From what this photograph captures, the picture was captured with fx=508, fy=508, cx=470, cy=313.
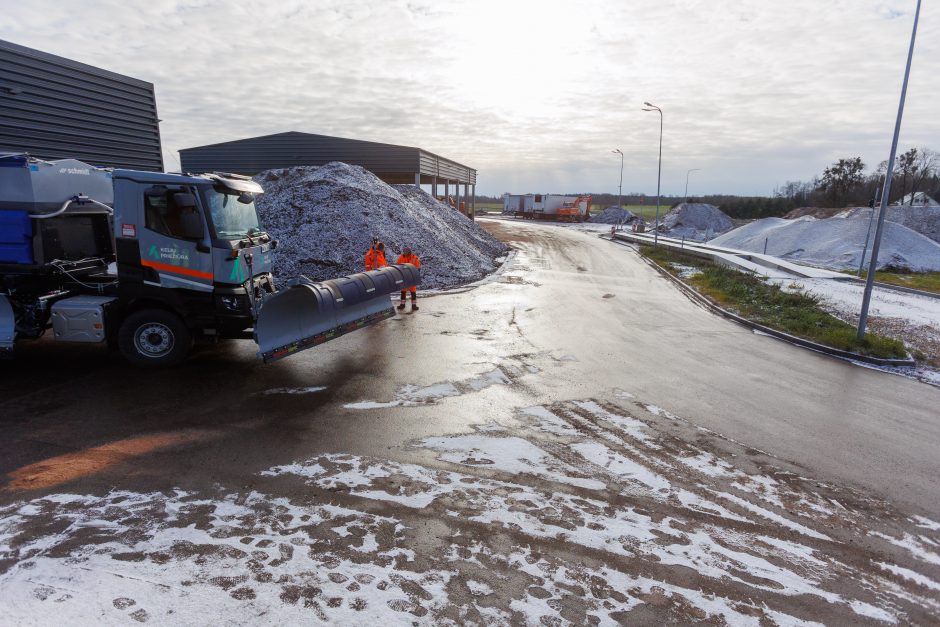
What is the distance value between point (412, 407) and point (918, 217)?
5748 cm

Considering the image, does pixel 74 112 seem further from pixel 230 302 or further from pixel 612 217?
pixel 612 217

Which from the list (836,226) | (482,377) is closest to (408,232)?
(482,377)

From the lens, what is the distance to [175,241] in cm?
788

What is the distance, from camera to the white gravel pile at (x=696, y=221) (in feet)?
190

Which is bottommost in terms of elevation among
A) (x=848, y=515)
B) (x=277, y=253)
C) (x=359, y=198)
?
(x=848, y=515)

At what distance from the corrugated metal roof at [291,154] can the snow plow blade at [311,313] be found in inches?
937

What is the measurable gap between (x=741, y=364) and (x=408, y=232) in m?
13.7

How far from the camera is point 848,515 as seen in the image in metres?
5.23

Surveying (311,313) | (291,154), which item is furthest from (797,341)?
(291,154)

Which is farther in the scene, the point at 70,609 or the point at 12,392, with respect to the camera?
the point at 12,392

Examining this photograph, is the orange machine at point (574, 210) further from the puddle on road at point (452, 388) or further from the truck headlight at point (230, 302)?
the truck headlight at point (230, 302)

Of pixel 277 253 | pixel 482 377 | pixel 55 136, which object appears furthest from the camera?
pixel 277 253

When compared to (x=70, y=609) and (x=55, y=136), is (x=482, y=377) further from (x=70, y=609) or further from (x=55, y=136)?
(x=55, y=136)

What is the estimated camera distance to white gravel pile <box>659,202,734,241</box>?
5791 centimetres
